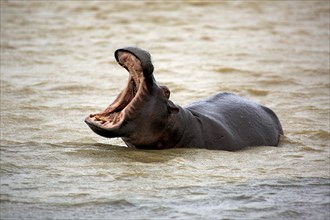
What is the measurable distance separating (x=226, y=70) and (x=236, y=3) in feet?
22.0

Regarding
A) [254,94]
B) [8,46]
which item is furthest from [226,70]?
[8,46]

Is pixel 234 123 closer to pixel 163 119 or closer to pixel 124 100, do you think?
pixel 163 119

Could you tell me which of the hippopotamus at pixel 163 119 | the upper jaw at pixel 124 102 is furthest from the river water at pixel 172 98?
the upper jaw at pixel 124 102

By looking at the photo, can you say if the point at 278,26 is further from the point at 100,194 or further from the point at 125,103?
the point at 100,194

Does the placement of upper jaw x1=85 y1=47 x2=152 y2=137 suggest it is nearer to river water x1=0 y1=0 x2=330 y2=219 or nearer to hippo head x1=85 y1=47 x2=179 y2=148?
hippo head x1=85 y1=47 x2=179 y2=148

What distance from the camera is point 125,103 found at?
7.68 m

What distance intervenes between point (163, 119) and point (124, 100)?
0.34 m

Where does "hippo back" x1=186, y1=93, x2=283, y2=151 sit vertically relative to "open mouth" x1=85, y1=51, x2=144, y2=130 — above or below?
below

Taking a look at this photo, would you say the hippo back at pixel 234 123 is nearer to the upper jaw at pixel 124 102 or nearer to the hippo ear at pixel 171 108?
the hippo ear at pixel 171 108

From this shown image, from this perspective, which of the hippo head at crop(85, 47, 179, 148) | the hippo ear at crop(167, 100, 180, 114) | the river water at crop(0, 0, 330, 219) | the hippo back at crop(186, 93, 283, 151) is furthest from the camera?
the hippo back at crop(186, 93, 283, 151)

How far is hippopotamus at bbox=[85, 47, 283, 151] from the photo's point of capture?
24.5ft

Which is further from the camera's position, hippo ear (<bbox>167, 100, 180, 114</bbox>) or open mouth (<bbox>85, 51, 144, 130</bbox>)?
hippo ear (<bbox>167, 100, 180, 114</bbox>)

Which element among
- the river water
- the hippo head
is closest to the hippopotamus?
the hippo head

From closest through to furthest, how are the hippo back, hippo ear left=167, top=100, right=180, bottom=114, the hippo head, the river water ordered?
the river water, the hippo head, hippo ear left=167, top=100, right=180, bottom=114, the hippo back
